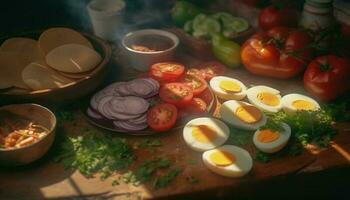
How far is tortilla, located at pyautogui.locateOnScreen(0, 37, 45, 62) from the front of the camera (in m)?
3.27

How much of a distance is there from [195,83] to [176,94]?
11.7 inches

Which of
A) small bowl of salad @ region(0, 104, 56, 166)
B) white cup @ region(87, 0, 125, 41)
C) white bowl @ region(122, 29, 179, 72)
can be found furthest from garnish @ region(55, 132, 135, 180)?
white cup @ region(87, 0, 125, 41)

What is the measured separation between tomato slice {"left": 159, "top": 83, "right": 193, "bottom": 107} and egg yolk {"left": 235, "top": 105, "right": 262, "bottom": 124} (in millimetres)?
380

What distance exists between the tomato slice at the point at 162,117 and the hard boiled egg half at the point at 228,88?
0.50m

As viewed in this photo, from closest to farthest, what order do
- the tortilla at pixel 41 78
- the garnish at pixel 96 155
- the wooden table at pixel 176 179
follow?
1. the wooden table at pixel 176 179
2. the garnish at pixel 96 155
3. the tortilla at pixel 41 78

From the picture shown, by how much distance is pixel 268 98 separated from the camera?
315 cm

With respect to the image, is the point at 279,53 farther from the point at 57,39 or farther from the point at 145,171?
the point at 57,39

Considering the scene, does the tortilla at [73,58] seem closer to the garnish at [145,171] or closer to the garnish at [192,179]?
the garnish at [145,171]

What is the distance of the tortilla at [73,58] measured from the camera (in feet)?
10.1

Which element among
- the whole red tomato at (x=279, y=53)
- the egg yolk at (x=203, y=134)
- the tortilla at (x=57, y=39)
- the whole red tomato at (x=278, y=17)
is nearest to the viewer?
the egg yolk at (x=203, y=134)

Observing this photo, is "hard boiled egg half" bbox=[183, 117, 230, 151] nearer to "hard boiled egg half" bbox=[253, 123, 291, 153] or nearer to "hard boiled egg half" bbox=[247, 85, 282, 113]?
"hard boiled egg half" bbox=[253, 123, 291, 153]

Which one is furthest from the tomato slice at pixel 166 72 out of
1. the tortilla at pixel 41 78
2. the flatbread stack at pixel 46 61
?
the tortilla at pixel 41 78

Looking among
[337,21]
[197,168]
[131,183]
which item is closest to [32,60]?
[131,183]

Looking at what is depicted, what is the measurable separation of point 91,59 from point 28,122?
27.9 inches
